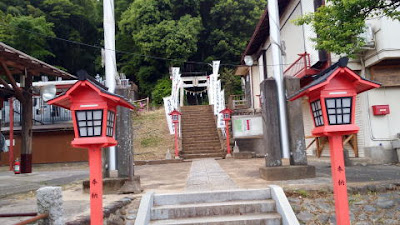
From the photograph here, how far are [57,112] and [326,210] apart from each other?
1832cm

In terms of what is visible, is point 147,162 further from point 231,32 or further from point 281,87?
point 231,32

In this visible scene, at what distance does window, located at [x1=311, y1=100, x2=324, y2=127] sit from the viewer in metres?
4.38

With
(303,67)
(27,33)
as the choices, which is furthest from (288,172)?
(27,33)

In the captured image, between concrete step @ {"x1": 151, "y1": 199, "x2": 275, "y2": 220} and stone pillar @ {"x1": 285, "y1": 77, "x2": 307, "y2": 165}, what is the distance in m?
2.62

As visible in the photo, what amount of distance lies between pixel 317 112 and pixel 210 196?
8.79 ft

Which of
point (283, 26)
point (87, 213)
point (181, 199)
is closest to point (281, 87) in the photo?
point (181, 199)

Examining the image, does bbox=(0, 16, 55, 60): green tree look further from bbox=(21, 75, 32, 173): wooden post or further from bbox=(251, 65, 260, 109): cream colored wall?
bbox=(251, 65, 260, 109): cream colored wall

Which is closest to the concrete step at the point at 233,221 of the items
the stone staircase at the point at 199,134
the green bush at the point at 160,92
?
the stone staircase at the point at 199,134

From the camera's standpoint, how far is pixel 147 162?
15734 millimetres

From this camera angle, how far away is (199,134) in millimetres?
20234

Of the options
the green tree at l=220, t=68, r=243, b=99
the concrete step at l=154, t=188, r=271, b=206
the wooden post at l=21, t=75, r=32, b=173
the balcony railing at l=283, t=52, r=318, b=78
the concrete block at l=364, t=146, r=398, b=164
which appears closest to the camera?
the concrete step at l=154, t=188, r=271, b=206

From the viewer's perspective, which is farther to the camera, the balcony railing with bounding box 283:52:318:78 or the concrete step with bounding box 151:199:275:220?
the balcony railing with bounding box 283:52:318:78

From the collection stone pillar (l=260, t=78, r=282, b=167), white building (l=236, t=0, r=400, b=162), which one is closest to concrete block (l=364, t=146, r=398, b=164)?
white building (l=236, t=0, r=400, b=162)

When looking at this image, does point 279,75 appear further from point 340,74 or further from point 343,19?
point 340,74
